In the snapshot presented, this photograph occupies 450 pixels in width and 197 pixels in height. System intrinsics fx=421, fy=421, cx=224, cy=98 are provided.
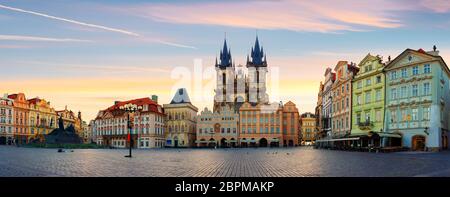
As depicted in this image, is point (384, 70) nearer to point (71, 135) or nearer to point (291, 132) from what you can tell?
point (71, 135)

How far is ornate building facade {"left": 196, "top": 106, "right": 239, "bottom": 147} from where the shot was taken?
321ft

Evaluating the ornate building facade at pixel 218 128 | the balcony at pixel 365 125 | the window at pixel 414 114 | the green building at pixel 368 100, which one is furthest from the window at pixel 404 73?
the ornate building facade at pixel 218 128

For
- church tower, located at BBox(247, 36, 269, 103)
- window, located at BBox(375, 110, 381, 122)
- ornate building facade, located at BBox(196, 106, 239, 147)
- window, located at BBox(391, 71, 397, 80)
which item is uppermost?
church tower, located at BBox(247, 36, 269, 103)

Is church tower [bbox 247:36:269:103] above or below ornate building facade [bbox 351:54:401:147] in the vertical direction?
above

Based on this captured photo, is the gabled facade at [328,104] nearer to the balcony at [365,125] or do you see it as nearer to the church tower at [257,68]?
the balcony at [365,125]

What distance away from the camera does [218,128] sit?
99.1m

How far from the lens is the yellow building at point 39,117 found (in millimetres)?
98438

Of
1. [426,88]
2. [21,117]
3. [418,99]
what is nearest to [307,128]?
[21,117]

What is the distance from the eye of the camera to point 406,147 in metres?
43.2

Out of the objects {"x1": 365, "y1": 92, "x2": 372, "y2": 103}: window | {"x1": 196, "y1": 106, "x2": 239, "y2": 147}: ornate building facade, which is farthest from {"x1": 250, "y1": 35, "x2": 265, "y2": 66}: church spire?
{"x1": 365, "y1": 92, "x2": 372, "y2": 103}: window

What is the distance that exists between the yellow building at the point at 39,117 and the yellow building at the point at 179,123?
27.2 meters

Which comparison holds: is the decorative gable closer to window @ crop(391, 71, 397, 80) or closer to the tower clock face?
window @ crop(391, 71, 397, 80)

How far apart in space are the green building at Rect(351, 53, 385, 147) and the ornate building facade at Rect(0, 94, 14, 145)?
6951 cm
